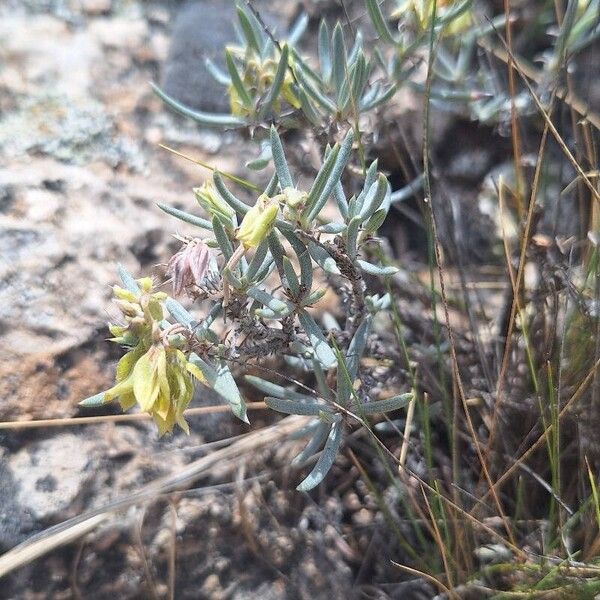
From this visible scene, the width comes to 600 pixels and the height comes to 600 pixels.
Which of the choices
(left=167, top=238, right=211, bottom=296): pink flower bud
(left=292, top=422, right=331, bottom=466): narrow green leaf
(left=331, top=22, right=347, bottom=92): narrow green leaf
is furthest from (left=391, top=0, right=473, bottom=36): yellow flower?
(left=292, top=422, right=331, bottom=466): narrow green leaf

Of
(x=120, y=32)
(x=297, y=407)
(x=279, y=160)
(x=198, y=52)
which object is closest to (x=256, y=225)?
(x=279, y=160)

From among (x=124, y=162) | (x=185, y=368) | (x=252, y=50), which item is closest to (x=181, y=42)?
(x=124, y=162)

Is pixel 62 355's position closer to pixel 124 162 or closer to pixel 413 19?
pixel 124 162

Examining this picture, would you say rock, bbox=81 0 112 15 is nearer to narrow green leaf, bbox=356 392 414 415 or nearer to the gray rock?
the gray rock

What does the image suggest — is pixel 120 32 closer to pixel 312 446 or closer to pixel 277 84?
pixel 277 84

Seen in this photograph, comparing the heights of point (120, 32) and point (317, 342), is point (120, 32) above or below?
above

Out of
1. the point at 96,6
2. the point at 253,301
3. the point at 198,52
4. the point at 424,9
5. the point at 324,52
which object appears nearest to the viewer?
the point at 253,301
